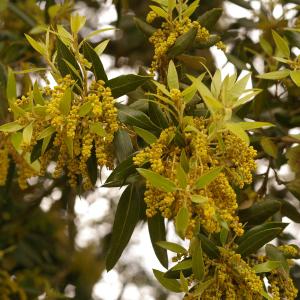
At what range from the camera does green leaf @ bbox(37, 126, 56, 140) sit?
5.06 ft

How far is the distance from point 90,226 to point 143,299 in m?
0.59

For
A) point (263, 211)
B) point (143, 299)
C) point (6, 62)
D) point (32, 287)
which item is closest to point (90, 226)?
point (143, 299)

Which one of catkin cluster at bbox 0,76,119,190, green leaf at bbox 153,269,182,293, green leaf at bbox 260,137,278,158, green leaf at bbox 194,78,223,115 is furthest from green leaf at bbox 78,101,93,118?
green leaf at bbox 260,137,278,158

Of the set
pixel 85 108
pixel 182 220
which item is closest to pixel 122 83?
pixel 85 108

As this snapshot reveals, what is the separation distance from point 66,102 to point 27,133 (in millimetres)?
136

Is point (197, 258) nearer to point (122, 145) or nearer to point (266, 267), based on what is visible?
point (266, 267)

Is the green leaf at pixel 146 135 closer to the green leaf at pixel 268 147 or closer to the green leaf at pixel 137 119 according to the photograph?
the green leaf at pixel 137 119

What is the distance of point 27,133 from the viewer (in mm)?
1542

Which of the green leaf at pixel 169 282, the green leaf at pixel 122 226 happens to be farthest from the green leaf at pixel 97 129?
the green leaf at pixel 169 282

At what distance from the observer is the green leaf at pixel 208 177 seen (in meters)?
1.38

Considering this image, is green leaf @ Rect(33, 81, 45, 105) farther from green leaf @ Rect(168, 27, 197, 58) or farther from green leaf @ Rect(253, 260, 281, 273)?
green leaf @ Rect(253, 260, 281, 273)

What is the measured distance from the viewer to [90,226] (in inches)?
174

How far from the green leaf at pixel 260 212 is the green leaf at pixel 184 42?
0.52 metres

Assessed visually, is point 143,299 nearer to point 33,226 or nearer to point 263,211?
point 33,226
